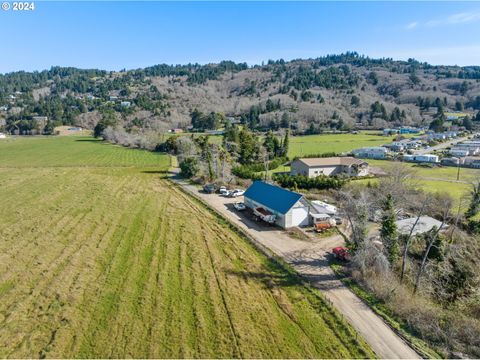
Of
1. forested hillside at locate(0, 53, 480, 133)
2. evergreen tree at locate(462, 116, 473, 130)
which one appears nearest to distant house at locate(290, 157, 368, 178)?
forested hillside at locate(0, 53, 480, 133)

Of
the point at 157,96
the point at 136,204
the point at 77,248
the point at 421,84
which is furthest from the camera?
the point at 421,84

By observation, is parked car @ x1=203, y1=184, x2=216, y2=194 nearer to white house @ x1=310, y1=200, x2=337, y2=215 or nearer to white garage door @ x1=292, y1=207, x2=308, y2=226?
white house @ x1=310, y1=200, x2=337, y2=215

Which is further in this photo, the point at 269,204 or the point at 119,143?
the point at 119,143

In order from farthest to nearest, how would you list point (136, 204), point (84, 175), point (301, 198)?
point (84, 175), point (136, 204), point (301, 198)

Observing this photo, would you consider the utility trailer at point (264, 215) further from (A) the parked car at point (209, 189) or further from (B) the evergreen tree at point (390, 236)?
(A) the parked car at point (209, 189)

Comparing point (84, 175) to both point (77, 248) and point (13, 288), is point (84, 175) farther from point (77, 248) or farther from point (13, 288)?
point (13, 288)

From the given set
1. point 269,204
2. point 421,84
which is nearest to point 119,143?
point 269,204

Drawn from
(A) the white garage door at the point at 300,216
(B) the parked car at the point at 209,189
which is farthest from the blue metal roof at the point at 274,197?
(B) the parked car at the point at 209,189
